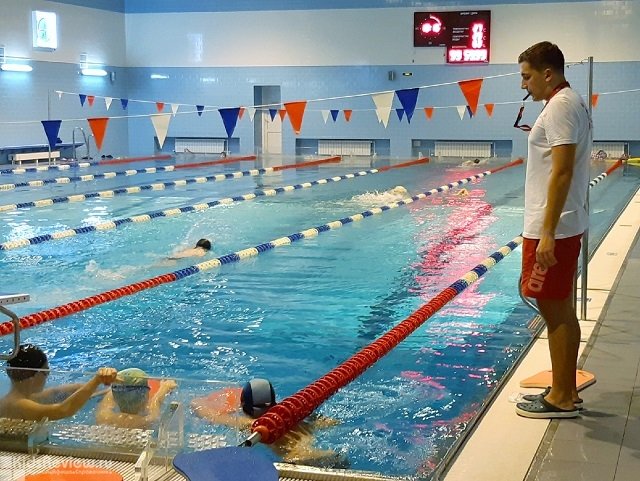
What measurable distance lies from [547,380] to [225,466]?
6.36 feet

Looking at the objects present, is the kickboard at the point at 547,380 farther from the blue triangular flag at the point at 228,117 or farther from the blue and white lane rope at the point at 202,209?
the blue triangular flag at the point at 228,117

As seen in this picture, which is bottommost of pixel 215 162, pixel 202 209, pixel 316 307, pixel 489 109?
pixel 316 307

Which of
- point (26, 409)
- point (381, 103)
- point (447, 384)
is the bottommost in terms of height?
point (447, 384)

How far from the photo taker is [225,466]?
2199 millimetres

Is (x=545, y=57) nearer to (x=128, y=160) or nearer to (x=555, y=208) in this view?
(x=555, y=208)

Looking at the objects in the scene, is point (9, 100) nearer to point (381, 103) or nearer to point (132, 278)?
point (381, 103)

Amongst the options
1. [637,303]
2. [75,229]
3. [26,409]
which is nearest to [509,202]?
[75,229]

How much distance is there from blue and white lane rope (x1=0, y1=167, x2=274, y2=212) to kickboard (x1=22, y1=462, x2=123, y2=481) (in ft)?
28.5

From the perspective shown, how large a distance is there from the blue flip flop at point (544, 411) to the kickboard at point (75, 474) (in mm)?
1564

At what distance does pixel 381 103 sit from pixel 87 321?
6.65m

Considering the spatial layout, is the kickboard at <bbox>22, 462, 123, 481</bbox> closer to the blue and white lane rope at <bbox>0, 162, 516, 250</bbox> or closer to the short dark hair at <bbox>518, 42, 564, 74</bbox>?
the short dark hair at <bbox>518, 42, 564, 74</bbox>

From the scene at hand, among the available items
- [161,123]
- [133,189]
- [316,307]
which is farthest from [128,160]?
[316,307]

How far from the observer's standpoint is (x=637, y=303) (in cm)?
527

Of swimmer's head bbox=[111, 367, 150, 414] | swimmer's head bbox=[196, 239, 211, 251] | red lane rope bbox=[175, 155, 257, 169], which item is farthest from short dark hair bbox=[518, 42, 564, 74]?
red lane rope bbox=[175, 155, 257, 169]
